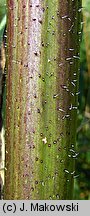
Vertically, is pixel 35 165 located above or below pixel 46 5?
below

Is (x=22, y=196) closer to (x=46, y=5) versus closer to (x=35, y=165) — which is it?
(x=35, y=165)

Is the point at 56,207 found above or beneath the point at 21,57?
beneath

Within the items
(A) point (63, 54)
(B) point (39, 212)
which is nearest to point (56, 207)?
(B) point (39, 212)

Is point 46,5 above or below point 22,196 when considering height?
above

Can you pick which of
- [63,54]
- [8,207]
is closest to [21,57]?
[63,54]

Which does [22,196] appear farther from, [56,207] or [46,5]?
[46,5]

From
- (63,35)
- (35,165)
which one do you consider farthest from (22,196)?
(63,35)

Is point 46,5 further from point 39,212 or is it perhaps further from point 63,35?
point 39,212
